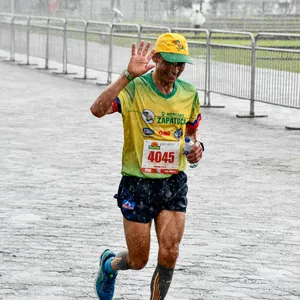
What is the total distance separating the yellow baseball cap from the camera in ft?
19.4

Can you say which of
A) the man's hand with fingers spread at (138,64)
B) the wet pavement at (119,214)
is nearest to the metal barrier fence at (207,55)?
the wet pavement at (119,214)

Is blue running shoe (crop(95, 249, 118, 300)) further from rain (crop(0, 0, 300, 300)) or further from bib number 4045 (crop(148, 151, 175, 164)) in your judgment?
bib number 4045 (crop(148, 151, 175, 164))

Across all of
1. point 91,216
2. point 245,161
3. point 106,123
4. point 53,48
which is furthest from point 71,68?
point 91,216

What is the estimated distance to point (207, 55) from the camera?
62.0 ft

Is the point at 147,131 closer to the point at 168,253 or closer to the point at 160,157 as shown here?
the point at 160,157

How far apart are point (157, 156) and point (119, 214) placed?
340cm

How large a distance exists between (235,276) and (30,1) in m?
41.2

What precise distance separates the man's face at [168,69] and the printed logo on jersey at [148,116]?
7.6 inches

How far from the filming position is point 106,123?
1659cm

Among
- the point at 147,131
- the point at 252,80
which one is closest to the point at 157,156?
the point at 147,131

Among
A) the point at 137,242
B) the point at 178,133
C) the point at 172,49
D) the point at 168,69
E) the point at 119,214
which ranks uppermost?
the point at 172,49

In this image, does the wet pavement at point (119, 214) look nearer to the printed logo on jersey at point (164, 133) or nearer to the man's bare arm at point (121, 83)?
the printed logo on jersey at point (164, 133)

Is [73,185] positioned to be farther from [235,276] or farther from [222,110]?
[222,110]

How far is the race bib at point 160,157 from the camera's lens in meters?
6.03
